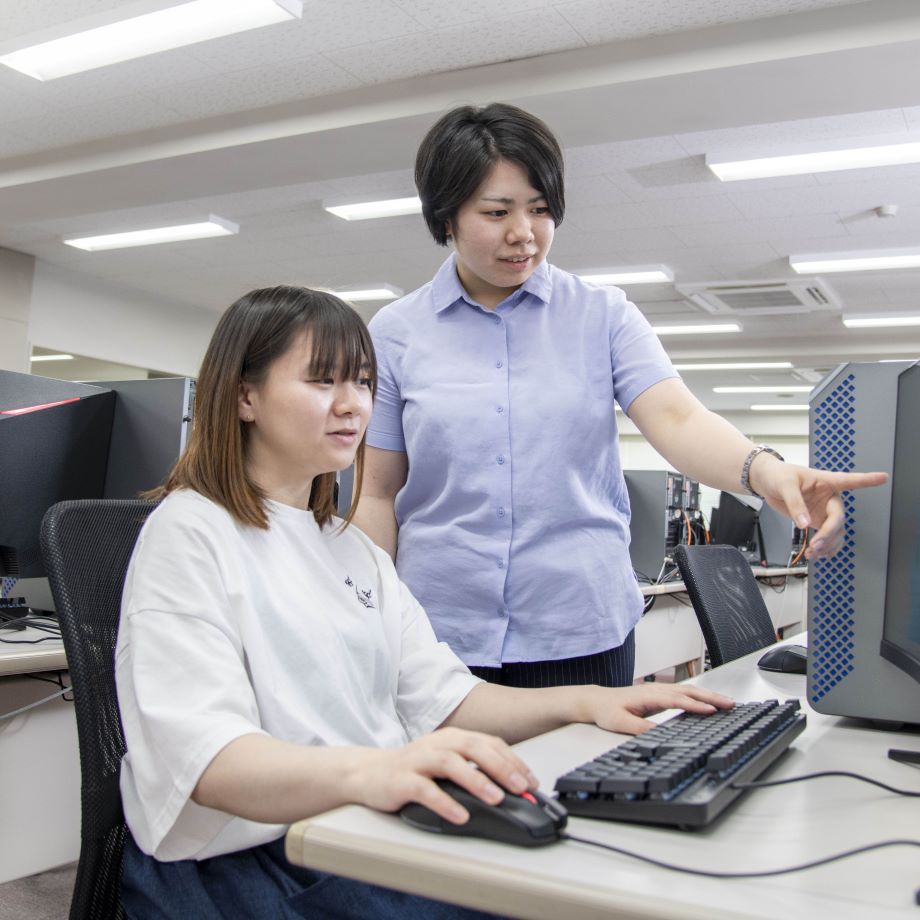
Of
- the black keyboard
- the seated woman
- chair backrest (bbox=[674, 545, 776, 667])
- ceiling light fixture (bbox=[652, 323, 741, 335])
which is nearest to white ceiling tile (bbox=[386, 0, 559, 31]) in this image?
chair backrest (bbox=[674, 545, 776, 667])

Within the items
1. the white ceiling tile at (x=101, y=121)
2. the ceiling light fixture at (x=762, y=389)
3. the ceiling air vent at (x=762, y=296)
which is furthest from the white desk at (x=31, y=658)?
the ceiling light fixture at (x=762, y=389)

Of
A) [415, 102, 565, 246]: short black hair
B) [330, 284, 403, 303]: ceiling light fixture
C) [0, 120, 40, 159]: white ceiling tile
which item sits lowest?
[415, 102, 565, 246]: short black hair

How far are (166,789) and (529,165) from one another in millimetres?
920

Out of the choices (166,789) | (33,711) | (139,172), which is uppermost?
(139,172)

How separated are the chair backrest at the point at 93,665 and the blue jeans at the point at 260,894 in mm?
65

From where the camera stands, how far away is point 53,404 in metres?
2.08

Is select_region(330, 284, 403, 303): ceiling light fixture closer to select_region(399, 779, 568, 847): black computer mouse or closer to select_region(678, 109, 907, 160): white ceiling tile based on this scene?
select_region(678, 109, 907, 160): white ceiling tile

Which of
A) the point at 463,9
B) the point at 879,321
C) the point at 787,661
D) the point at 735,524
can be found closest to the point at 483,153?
the point at 787,661

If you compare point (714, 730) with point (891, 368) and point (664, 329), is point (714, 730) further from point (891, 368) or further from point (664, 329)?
point (664, 329)

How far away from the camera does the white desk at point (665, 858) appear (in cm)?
56

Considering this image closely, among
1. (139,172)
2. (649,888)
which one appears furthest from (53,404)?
(139,172)

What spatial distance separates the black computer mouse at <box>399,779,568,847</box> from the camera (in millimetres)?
630

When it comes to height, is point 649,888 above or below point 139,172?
below

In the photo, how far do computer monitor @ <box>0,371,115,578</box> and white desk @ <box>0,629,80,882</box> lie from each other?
20cm
